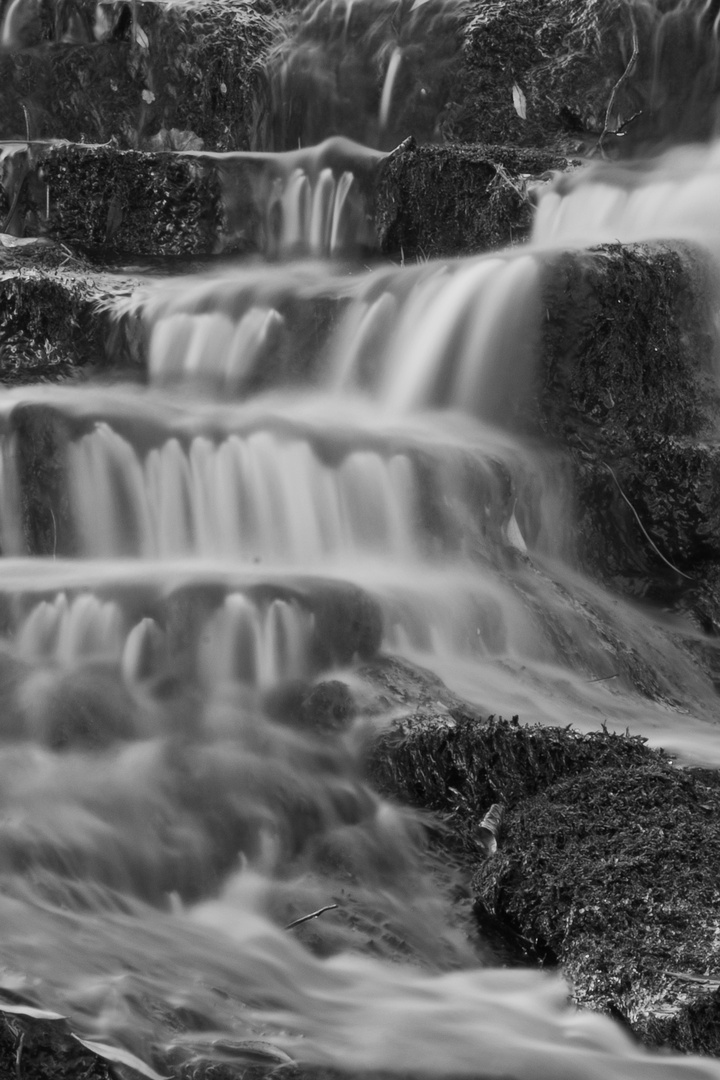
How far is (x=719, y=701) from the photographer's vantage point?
7074mm

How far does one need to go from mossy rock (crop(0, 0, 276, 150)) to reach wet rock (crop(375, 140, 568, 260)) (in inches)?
96.4

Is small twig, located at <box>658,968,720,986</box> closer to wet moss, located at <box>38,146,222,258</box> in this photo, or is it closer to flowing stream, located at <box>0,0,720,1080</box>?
flowing stream, located at <box>0,0,720,1080</box>

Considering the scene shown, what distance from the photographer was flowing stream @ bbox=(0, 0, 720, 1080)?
3.96 m

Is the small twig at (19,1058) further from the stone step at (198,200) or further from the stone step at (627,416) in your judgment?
the stone step at (198,200)

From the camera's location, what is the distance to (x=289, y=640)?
5988 millimetres

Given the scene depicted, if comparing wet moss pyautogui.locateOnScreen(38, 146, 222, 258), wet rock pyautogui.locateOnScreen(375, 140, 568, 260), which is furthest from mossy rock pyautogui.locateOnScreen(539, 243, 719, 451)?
wet moss pyautogui.locateOnScreen(38, 146, 222, 258)

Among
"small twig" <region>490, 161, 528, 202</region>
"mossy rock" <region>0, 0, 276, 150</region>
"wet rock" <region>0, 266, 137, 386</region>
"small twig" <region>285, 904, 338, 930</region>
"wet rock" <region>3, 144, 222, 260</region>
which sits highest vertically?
"mossy rock" <region>0, 0, 276, 150</region>

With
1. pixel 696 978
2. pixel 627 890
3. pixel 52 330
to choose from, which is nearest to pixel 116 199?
pixel 52 330

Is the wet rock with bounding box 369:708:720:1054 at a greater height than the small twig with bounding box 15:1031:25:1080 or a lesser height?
lesser

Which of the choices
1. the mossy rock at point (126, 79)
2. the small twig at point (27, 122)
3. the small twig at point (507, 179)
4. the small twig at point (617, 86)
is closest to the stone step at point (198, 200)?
the small twig at point (507, 179)

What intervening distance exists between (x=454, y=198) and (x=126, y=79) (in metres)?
3.95

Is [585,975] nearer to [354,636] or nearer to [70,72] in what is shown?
[354,636]

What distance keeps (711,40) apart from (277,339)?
4.87 meters

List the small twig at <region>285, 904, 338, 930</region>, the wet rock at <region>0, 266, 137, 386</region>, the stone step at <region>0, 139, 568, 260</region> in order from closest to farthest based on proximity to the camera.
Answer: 1. the small twig at <region>285, 904, 338, 930</region>
2. the wet rock at <region>0, 266, 137, 386</region>
3. the stone step at <region>0, 139, 568, 260</region>
